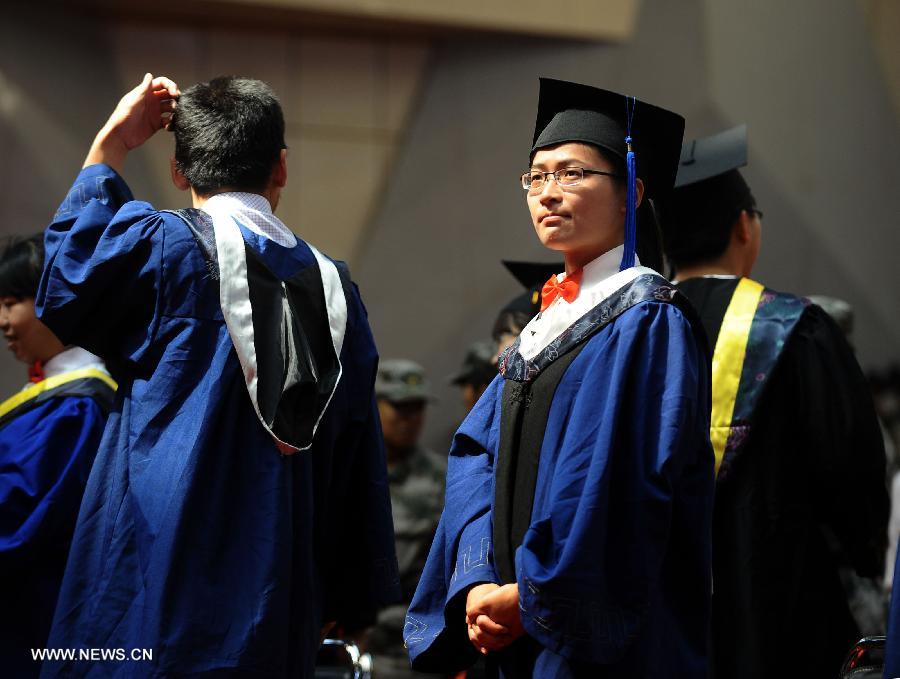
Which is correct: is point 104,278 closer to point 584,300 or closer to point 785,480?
point 584,300

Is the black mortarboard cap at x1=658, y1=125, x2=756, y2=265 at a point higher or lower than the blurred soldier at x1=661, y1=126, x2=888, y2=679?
higher

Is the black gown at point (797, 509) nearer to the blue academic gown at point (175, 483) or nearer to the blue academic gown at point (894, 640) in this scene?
the blue academic gown at point (175, 483)

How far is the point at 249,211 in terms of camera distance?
2699 mm

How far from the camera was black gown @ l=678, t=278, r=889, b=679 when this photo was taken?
3.05 meters

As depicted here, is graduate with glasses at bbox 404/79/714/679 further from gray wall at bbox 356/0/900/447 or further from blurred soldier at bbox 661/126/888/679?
gray wall at bbox 356/0/900/447

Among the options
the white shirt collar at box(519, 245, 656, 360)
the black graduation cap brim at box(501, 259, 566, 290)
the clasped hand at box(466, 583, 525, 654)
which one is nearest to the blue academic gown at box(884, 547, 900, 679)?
the clasped hand at box(466, 583, 525, 654)

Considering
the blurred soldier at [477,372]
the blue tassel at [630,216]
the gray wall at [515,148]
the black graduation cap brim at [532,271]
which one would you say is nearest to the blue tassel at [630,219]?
the blue tassel at [630,216]

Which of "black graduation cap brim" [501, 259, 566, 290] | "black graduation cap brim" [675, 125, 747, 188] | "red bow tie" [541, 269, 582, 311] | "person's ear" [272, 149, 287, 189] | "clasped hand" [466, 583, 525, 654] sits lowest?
"clasped hand" [466, 583, 525, 654]

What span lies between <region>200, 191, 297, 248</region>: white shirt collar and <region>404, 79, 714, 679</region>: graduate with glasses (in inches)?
23.8

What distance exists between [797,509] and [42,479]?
72.7 inches

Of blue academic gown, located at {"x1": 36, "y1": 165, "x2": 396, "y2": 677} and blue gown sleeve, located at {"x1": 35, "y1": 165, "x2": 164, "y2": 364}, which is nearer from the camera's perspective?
blue academic gown, located at {"x1": 36, "y1": 165, "x2": 396, "y2": 677}

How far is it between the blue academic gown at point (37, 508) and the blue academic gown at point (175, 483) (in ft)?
1.59

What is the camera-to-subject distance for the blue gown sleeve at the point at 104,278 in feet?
8.41

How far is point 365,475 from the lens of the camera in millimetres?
2838
